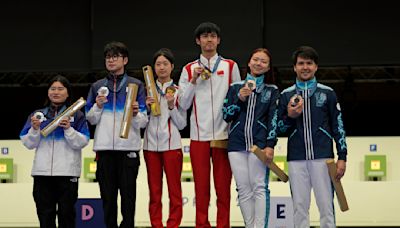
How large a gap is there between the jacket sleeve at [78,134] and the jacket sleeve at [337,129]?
2037 mm

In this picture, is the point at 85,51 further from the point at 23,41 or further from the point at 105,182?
the point at 105,182

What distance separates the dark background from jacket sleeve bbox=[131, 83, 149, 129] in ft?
9.27

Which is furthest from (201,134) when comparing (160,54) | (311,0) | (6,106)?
(6,106)

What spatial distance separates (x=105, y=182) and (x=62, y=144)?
0.51m

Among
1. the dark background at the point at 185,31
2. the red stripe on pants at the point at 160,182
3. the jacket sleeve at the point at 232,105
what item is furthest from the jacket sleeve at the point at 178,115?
the dark background at the point at 185,31

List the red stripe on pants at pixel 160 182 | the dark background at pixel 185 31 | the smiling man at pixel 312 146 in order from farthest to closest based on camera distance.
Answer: the dark background at pixel 185 31 → the red stripe on pants at pixel 160 182 → the smiling man at pixel 312 146

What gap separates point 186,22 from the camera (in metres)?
8.64

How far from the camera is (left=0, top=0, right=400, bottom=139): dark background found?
853 centimetres

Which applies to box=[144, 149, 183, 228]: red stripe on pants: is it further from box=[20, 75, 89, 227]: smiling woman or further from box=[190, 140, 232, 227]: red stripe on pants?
box=[20, 75, 89, 227]: smiling woman

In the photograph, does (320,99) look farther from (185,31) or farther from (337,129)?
(185,31)

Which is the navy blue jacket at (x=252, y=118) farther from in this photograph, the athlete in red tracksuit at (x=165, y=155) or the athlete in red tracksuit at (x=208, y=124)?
the athlete in red tracksuit at (x=165, y=155)

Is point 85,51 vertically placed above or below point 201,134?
above

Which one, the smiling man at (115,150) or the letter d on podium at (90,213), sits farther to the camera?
the letter d on podium at (90,213)

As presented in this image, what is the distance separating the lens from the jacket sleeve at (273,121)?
17.8 feet
